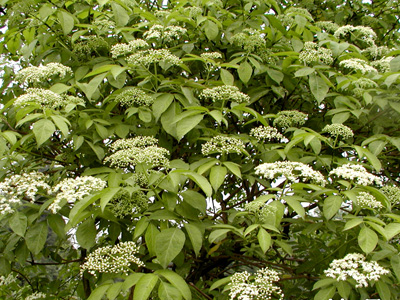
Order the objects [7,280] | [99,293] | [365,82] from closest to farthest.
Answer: [99,293]
[365,82]
[7,280]

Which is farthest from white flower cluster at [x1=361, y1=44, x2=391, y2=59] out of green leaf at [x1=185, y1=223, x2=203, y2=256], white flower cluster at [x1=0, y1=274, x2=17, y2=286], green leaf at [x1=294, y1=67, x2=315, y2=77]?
white flower cluster at [x1=0, y1=274, x2=17, y2=286]

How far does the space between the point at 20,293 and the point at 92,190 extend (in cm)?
186

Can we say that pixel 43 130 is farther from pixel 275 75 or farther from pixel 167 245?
pixel 275 75

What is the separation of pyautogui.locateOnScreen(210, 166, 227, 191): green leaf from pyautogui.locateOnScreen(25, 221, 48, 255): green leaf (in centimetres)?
88

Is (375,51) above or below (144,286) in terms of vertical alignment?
above

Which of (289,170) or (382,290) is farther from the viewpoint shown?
(289,170)

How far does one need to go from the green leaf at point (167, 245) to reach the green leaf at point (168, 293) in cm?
11

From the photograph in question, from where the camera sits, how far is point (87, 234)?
1.88m

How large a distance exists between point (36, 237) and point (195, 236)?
0.80 m

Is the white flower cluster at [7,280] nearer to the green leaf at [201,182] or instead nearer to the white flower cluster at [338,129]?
the green leaf at [201,182]

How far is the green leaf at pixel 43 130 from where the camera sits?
67.7 inches

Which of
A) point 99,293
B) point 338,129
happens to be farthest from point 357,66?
point 99,293

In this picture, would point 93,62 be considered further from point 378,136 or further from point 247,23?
point 378,136

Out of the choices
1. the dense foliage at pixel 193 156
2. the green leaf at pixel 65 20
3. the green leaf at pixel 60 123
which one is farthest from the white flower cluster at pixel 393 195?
the green leaf at pixel 65 20
